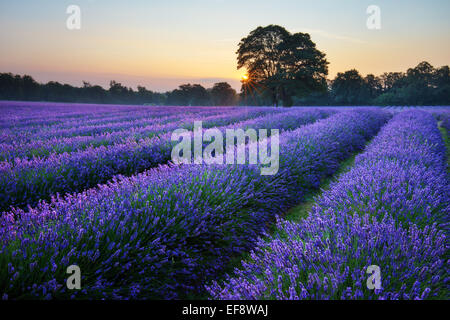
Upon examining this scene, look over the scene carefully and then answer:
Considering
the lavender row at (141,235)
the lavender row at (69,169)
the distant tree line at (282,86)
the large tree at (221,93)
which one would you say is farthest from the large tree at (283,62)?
the large tree at (221,93)

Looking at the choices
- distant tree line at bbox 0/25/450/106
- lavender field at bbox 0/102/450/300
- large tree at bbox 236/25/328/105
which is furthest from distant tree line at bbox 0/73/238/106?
lavender field at bbox 0/102/450/300

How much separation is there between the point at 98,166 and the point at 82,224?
8.27 ft

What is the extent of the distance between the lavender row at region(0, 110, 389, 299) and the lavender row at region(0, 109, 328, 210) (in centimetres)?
89

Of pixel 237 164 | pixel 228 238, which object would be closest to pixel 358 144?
pixel 237 164

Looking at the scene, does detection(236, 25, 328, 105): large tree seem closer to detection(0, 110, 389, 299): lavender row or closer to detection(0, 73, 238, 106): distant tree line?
detection(0, 110, 389, 299): lavender row

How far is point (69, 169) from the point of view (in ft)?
12.7

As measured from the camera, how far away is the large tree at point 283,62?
25.6 m

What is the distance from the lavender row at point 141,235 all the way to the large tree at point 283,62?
24.6m

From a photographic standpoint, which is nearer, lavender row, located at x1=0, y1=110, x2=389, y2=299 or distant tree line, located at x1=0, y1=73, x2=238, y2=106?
lavender row, located at x1=0, y1=110, x2=389, y2=299

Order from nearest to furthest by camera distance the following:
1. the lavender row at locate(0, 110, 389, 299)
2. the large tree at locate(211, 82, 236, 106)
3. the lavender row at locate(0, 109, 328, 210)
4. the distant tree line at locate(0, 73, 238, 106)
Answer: the lavender row at locate(0, 110, 389, 299) < the lavender row at locate(0, 109, 328, 210) < the distant tree line at locate(0, 73, 238, 106) < the large tree at locate(211, 82, 236, 106)

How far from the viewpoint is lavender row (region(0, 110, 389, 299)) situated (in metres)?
1.50

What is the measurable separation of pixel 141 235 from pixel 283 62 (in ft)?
89.9

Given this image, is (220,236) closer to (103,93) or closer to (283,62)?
(283,62)

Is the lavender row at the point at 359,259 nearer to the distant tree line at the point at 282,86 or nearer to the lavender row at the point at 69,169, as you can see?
the lavender row at the point at 69,169
